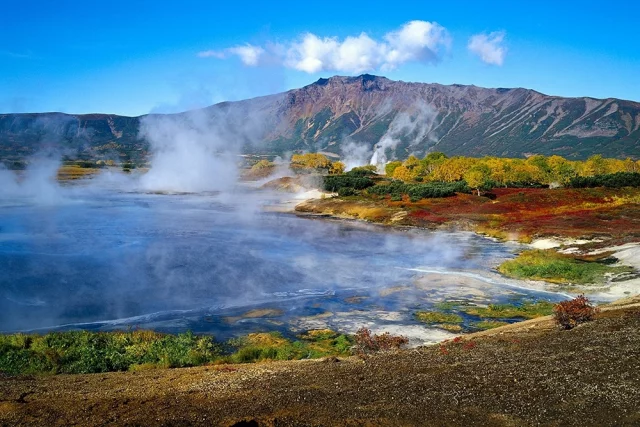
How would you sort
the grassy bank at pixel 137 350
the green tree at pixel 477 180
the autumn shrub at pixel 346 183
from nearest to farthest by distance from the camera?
the grassy bank at pixel 137 350, the green tree at pixel 477 180, the autumn shrub at pixel 346 183

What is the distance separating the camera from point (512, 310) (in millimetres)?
26781

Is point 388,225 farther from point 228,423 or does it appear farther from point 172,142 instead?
point 172,142

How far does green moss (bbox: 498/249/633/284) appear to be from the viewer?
110 feet

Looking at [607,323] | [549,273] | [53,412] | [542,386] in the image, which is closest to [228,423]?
[53,412]

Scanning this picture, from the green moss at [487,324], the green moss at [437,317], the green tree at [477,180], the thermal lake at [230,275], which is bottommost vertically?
the thermal lake at [230,275]

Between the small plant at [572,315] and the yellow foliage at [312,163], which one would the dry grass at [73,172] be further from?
the small plant at [572,315]

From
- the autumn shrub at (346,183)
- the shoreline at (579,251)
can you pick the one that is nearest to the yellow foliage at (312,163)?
the autumn shrub at (346,183)

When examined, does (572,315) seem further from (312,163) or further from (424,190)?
(312,163)

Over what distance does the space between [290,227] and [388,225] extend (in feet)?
45.3

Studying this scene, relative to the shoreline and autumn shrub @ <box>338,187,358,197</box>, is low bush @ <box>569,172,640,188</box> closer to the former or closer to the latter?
the shoreline

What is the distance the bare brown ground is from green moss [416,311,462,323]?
800 centimetres

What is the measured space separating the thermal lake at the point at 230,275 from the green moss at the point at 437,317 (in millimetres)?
590

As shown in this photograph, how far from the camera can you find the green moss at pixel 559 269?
3356 cm

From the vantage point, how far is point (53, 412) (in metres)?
11.6
